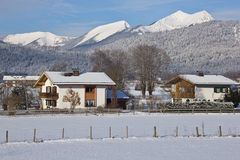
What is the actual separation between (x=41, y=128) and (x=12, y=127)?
9.67 feet

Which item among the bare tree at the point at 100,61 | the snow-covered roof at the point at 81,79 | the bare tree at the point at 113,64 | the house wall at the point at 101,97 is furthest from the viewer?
the bare tree at the point at 100,61

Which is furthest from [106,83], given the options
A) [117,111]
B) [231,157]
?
[231,157]

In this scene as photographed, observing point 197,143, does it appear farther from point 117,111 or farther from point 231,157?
point 117,111

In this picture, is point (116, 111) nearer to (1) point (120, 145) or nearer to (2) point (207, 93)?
(2) point (207, 93)

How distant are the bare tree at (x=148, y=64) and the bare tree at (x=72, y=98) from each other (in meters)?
32.0

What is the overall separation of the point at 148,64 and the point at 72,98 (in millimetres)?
38988

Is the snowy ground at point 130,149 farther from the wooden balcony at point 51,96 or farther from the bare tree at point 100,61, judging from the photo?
the bare tree at point 100,61

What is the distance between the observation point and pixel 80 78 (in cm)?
8194

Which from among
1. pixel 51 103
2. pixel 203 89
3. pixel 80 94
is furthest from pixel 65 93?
pixel 203 89

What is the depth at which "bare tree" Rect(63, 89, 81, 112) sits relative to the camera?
7812 cm

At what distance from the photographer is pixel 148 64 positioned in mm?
114188

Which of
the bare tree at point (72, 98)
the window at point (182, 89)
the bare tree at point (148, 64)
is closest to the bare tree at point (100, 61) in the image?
the bare tree at point (148, 64)

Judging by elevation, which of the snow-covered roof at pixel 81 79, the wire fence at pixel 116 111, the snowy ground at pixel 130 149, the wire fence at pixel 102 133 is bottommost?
the snowy ground at pixel 130 149

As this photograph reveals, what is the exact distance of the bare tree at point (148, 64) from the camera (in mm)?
111188
